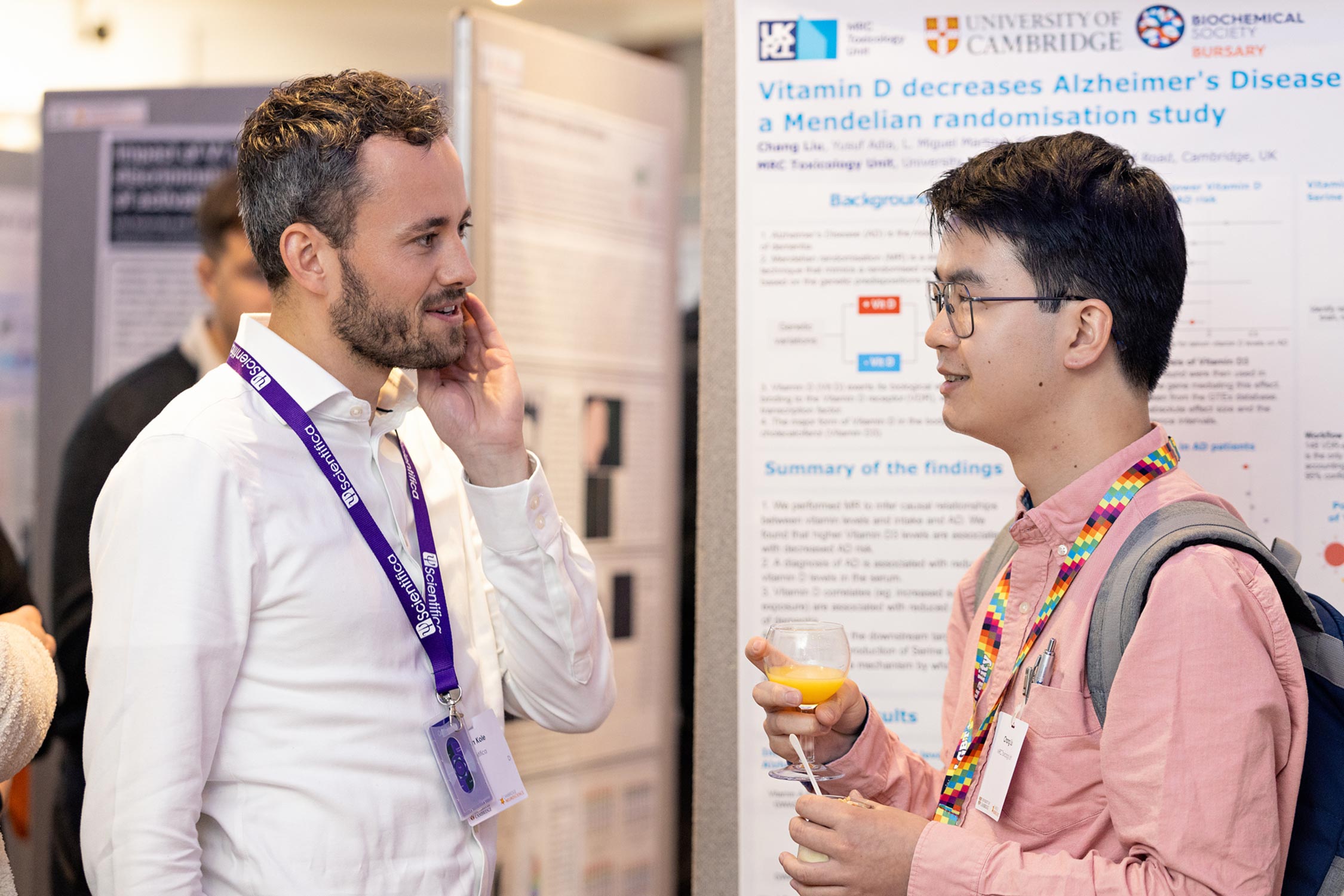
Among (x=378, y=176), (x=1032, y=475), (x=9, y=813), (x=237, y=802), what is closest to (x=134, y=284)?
(x=9, y=813)

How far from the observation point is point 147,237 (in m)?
3.71

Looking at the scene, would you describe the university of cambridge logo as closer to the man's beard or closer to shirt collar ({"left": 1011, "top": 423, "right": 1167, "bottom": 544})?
shirt collar ({"left": 1011, "top": 423, "right": 1167, "bottom": 544})

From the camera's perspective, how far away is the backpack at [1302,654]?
1372 millimetres

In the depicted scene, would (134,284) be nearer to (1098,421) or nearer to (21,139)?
(21,139)

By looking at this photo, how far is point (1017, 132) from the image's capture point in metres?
2.49

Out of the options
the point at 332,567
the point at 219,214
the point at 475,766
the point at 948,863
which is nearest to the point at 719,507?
the point at 475,766

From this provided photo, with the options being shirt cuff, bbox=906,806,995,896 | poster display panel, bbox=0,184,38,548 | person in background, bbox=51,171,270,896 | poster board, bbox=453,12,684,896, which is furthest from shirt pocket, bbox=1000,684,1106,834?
poster display panel, bbox=0,184,38,548

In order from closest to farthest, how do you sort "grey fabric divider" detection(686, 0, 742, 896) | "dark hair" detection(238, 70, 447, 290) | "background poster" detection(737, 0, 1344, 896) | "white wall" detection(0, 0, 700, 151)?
"dark hair" detection(238, 70, 447, 290) < "background poster" detection(737, 0, 1344, 896) < "grey fabric divider" detection(686, 0, 742, 896) < "white wall" detection(0, 0, 700, 151)

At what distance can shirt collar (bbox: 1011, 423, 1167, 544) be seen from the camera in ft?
5.10

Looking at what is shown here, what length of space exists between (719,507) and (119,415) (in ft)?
6.54

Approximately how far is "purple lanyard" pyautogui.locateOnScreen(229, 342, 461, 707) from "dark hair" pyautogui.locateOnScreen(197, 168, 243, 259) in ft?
6.11

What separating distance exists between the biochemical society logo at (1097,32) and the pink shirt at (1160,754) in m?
1.26

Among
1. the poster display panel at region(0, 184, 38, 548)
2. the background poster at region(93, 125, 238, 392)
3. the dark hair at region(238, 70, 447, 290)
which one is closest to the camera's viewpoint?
the dark hair at region(238, 70, 447, 290)

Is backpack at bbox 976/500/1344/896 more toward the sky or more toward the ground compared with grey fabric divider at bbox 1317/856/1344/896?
more toward the sky
